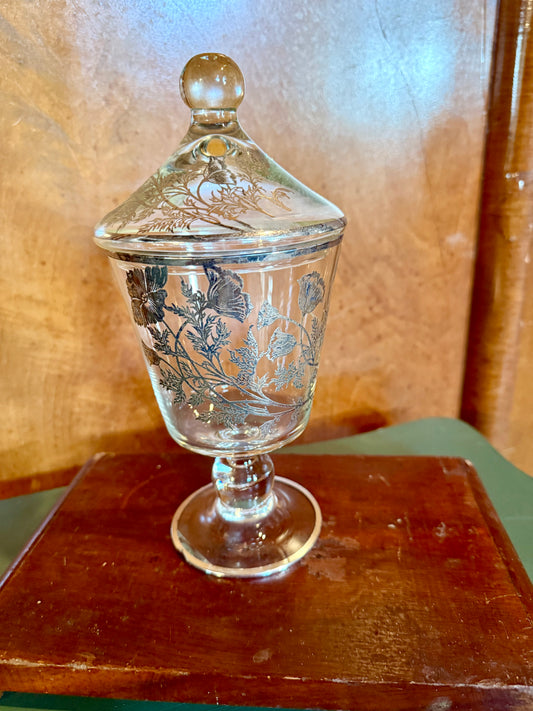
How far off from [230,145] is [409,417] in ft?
1.74

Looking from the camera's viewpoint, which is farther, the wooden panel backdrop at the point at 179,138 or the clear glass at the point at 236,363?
the wooden panel backdrop at the point at 179,138

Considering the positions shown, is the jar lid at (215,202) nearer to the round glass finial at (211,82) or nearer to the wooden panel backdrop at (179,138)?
the round glass finial at (211,82)

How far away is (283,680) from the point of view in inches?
13.8

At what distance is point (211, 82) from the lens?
15.2 inches

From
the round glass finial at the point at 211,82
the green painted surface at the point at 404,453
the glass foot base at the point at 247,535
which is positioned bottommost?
the green painted surface at the point at 404,453

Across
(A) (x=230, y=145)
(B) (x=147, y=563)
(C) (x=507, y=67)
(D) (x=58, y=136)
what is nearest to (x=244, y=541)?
(B) (x=147, y=563)

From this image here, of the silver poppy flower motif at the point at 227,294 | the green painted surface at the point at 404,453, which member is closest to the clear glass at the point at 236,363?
the silver poppy flower motif at the point at 227,294

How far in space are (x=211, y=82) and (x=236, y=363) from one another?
0.21m

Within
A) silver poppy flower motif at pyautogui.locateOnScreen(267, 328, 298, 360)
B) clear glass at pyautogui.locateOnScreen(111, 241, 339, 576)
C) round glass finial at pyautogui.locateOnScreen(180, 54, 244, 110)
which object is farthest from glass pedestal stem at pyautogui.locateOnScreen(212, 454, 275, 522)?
round glass finial at pyautogui.locateOnScreen(180, 54, 244, 110)

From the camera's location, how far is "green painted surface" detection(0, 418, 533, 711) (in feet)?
1.28

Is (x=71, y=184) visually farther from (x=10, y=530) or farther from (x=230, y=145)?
(x=10, y=530)

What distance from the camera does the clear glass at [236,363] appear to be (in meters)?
0.36

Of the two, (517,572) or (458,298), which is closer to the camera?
(517,572)
